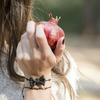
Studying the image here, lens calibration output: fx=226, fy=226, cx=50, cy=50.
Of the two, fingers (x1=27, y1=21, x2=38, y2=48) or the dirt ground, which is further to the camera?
the dirt ground

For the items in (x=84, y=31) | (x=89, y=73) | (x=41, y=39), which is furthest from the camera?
(x=84, y=31)

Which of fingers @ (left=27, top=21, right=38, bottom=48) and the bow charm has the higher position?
fingers @ (left=27, top=21, right=38, bottom=48)

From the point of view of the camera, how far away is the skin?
98cm

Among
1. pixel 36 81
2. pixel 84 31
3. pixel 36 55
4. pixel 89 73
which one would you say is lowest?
pixel 84 31

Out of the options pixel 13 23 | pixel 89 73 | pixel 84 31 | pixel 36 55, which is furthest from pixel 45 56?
pixel 84 31

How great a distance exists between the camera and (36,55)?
1014mm

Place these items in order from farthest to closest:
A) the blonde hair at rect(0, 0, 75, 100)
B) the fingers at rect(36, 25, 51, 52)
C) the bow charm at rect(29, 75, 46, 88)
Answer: the blonde hair at rect(0, 0, 75, 100) < the bow charm at rect(29, 75, 46, 88) < the fingers at rect(36, 25, 51, 52)

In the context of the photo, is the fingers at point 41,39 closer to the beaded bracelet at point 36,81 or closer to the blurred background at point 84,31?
the beaded bracelet at point 36,81

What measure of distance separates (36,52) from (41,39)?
8 centimetres

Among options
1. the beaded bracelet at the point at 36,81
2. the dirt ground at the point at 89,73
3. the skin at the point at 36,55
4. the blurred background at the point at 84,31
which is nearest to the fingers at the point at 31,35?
the skin at the point at 36,55

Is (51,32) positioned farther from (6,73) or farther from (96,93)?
(96,93)

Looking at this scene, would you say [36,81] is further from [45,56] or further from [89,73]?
[89,73]

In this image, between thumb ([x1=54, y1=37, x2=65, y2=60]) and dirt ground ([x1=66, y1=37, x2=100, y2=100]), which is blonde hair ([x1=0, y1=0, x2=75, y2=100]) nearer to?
thumb ([x1=54, y1=37, x2=65, y2=60])

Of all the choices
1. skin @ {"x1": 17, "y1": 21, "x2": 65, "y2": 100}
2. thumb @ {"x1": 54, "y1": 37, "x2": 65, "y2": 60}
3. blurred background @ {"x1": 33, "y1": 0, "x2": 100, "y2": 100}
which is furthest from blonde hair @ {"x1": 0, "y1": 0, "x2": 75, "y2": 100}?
blurred background @ {"x1": 33, "y1": 0, "x2": 100, "y2": 100}
